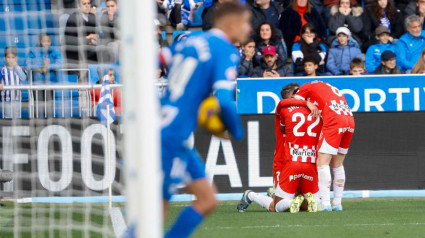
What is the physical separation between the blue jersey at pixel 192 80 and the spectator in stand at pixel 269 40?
9635 mm

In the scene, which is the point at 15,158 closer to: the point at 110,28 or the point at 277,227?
the point at 110,28

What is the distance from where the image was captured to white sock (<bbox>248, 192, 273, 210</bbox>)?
11.1 m

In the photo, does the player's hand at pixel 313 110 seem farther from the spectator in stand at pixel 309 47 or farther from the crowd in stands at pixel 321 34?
the spectator in stand at pixel 309 47

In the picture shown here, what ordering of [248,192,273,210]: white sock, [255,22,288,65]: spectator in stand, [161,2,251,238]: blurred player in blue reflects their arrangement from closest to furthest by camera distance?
[161,2,251,238]: blurred player in blue, [248,192,273,210]: white sock, [255,22,288,65]: spectator in stand

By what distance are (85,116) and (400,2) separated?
276 inches

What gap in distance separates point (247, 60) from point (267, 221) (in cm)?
565

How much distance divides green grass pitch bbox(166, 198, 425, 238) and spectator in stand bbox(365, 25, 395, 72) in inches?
163

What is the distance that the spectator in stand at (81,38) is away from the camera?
33.1ft

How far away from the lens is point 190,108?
5594mm

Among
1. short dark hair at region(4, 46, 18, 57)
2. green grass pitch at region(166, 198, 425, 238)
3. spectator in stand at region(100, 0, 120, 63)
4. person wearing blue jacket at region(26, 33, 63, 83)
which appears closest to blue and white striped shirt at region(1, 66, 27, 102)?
short dark hair at region(4, 46, 18, 57)

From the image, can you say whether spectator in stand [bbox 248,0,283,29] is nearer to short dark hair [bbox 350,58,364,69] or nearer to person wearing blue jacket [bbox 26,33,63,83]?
short dark hair [bbox 350,58,364,69]

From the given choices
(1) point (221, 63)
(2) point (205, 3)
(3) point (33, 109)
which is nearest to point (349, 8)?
(2) point (205, 3)

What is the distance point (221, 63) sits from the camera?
5582mm

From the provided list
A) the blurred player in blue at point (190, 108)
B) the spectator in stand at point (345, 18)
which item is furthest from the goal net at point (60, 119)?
the spectator in stand at point (345, 18)
